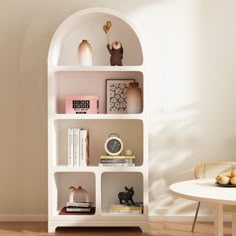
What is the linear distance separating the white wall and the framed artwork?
26cm

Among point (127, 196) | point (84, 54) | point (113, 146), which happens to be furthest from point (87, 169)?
point (84, 54)

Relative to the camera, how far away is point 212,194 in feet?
10.0

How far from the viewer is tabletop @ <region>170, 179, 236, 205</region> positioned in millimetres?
2927

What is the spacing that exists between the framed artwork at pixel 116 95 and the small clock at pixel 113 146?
0.27 meters

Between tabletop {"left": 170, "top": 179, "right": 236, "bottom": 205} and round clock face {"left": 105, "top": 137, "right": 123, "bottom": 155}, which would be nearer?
tabletop {"left": 170, "top": 179, "right": 236, "bottom": 205}

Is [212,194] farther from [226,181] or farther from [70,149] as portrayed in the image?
[70,149]

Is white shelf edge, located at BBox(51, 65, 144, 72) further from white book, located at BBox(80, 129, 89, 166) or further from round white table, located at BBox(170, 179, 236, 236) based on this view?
round white table, located at BBox(170, 179, 236, 236)

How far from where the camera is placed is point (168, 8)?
4.58m

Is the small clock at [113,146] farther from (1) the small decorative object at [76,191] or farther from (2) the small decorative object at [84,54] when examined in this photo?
(2) the small decorative object at [84,54]

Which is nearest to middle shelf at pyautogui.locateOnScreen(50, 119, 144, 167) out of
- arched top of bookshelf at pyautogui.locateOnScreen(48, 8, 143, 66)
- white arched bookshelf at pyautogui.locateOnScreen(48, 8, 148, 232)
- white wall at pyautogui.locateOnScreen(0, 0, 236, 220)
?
white arched bookshelf at pyautogui.locateOnScreen(48, 8, 148, 232)

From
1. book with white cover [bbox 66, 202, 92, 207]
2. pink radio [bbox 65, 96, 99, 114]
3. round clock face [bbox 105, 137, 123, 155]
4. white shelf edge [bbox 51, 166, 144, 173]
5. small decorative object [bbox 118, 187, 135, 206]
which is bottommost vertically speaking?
book with white cover [bbox 66, 202, 92, 207]

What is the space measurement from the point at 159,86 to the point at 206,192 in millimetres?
1660

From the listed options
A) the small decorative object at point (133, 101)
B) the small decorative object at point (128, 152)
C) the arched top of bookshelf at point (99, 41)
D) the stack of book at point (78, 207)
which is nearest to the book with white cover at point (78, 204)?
the stack of book at point (78, 207)

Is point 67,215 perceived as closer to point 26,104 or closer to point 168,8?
point 26,104
